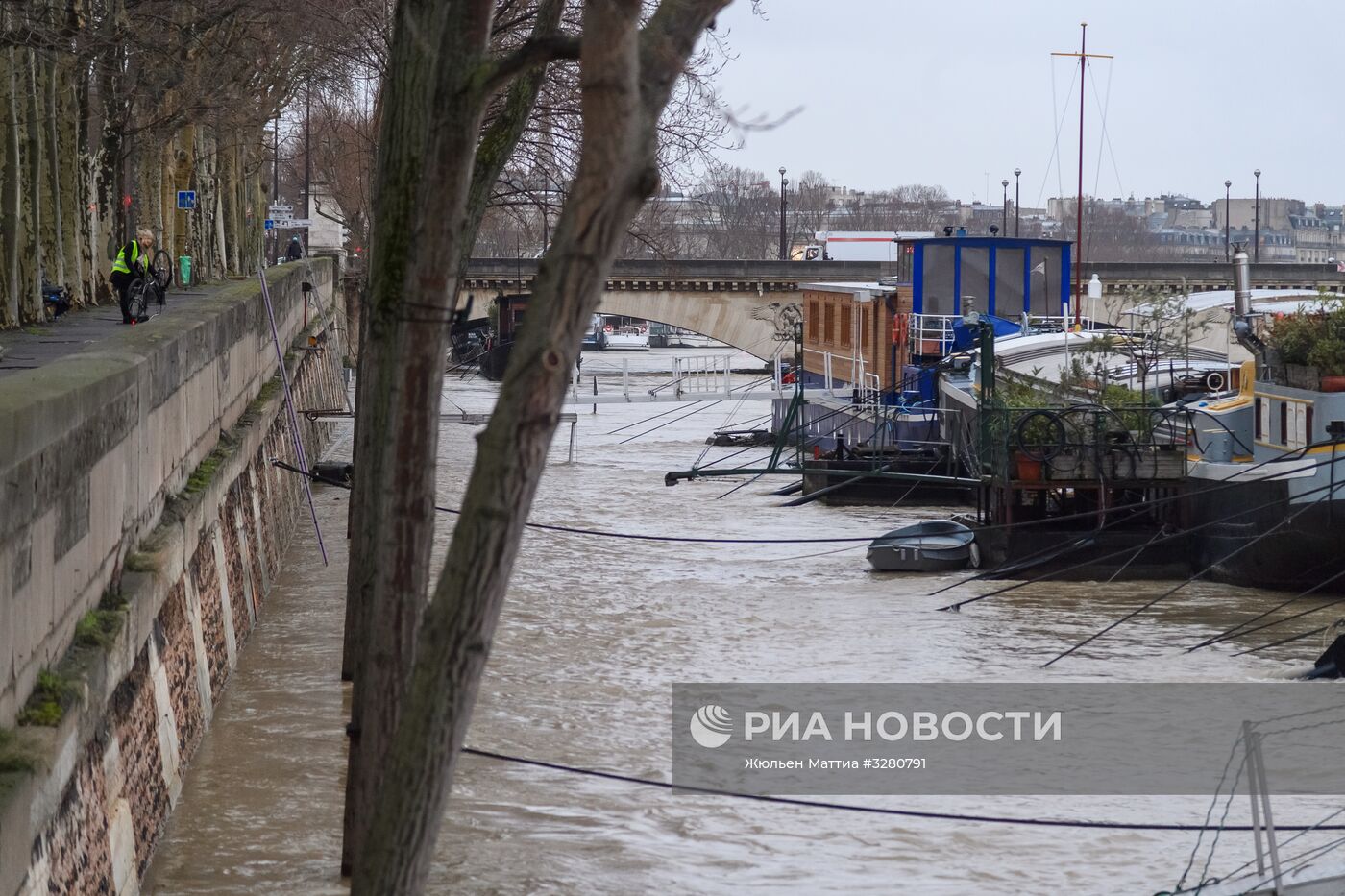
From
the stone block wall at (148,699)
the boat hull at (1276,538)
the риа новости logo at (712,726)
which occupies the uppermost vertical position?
the stone block wall at (148,699)

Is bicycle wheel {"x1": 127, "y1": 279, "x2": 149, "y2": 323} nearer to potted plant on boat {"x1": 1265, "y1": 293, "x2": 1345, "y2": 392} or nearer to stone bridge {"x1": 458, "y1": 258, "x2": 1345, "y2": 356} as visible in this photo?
potted plant on boat {"x1": 1265, "y1": 293, "x2": 1345, "y2": 392}

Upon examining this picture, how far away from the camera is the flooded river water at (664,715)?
450 inches

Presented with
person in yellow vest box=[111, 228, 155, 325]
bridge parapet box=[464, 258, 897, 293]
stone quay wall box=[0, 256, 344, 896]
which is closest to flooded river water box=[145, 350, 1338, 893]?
stone quay wall box=[0, 256, 344, 896]

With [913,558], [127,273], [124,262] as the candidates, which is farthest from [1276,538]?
[124,262]

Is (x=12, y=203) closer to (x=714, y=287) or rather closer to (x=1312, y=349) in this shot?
(x=1312, y=349)

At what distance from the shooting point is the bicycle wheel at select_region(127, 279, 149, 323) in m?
24.2

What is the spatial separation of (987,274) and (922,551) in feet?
54.6

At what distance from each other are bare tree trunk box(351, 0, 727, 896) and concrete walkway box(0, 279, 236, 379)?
10.2 meters

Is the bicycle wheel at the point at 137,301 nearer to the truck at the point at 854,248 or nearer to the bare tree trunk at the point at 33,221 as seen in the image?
the bare tree trunk at the point at 33,221

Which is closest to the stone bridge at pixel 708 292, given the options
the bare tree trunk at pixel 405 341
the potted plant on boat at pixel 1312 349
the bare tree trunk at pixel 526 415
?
the potted plant on boat at pixel 1312 349

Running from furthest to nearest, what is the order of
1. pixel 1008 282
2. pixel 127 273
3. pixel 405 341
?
1. pixel 1008 282
2. pixel 127 273
3. pixel 405 341

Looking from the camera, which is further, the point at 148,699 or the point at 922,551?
the point at 922,551

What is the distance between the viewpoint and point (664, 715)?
53.2 feet

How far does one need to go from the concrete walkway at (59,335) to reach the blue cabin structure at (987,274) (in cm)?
1752
